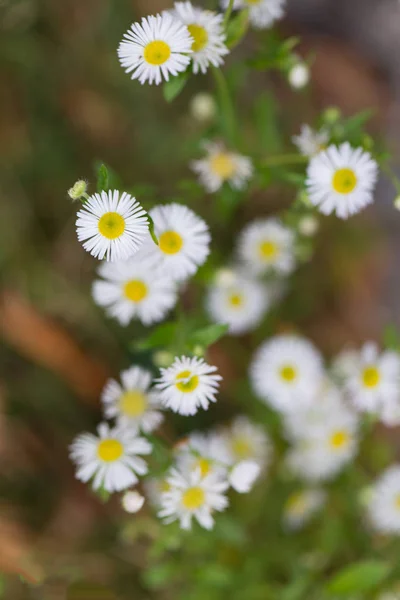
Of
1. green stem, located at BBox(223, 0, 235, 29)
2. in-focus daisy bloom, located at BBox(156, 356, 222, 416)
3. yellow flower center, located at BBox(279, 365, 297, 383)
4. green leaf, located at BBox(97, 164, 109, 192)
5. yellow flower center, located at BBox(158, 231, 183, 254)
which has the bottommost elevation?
in-focus daisy bloom, located at BBox(156, 356, 222, 416)

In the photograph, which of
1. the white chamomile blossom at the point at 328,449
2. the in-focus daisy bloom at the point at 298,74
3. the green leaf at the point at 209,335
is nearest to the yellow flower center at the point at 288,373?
the white chamomile blossom at the point at 328,449

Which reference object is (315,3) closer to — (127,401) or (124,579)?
(127,401)

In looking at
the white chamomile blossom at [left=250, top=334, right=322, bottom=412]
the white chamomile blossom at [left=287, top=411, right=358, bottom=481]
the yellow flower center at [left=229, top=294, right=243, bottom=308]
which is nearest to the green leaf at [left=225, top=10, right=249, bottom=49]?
the yellow flower center at [left=229, top=294, right=243, bottom=308]

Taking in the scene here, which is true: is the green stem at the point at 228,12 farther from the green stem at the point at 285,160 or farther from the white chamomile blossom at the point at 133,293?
the white chamomile blossom at the point at 133,293

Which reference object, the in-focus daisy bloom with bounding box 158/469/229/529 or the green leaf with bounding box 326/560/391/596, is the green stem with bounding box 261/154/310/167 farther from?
the green leaf with bounding box 326/560/391/596

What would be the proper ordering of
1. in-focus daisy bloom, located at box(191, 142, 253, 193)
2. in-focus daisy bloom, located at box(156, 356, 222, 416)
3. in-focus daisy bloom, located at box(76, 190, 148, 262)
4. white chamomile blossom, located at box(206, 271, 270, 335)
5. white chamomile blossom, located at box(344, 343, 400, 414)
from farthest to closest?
white chamomile blossom, located at box(206, 271, 270, 335)
white chamomile blossom, located at box(344, 343, 400, 414)
in-focus daisy bloom, located at box(191, 142, 253, 193)
in-focus daisy bloom, located at box(156, 356, 222, 416)
in-focus daisy bloom, located at box(76, 190, 148, 262)

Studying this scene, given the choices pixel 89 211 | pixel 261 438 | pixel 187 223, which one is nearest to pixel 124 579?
pixel 261 438

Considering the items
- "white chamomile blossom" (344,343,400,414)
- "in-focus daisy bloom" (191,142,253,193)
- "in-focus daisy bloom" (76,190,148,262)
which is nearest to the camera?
"in-focus daisy bloom" (76,190,148,262)
